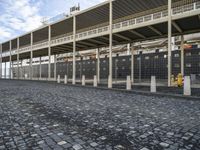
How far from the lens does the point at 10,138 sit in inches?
141

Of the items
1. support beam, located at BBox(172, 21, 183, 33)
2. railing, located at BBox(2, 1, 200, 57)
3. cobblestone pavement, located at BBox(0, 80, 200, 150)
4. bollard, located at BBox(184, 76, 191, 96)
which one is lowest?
cobblestone pavement, located at BBox(0, 80, 200, 150)

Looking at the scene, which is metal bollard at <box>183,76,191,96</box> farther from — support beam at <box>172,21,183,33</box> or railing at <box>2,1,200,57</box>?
support beam at <box>172,21,183,33</box>

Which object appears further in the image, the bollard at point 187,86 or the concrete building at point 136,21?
the concrete building at point 136,21

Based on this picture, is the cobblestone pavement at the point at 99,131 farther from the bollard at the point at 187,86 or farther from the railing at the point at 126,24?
the railing at the point at 126,24

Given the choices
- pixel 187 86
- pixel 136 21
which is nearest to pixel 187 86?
pixel 187 86

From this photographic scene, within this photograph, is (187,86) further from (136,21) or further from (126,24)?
(126,24)

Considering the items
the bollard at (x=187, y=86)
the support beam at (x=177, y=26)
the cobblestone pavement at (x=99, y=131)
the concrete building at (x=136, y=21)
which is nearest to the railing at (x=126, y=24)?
the concrete building at (x=136, y=21)

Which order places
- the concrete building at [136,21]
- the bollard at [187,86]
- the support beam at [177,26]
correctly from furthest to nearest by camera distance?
the support beam at [177,26]
the concrete building at [136,21]
the bollard at [187,86]

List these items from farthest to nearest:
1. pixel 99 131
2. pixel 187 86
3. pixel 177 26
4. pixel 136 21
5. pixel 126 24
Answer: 1. pixel 126 24
2. pixel 136 21
3. pixel 177 26
4. pixel 187 86
5. pixel 99 131

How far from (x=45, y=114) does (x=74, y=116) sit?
0.99 m

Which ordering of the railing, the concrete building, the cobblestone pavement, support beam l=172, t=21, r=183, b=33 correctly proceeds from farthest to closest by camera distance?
support beam l=172, t=21, r=183, b=33 → the railing → the concrete building → the cobblestone pavement

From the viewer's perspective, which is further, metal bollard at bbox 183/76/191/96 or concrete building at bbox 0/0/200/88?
concrete building at bbox 0/0/200/88

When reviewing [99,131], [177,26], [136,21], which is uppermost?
[136,21]

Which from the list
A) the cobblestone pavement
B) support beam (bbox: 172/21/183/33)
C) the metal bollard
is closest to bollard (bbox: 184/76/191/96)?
the metal bollard
